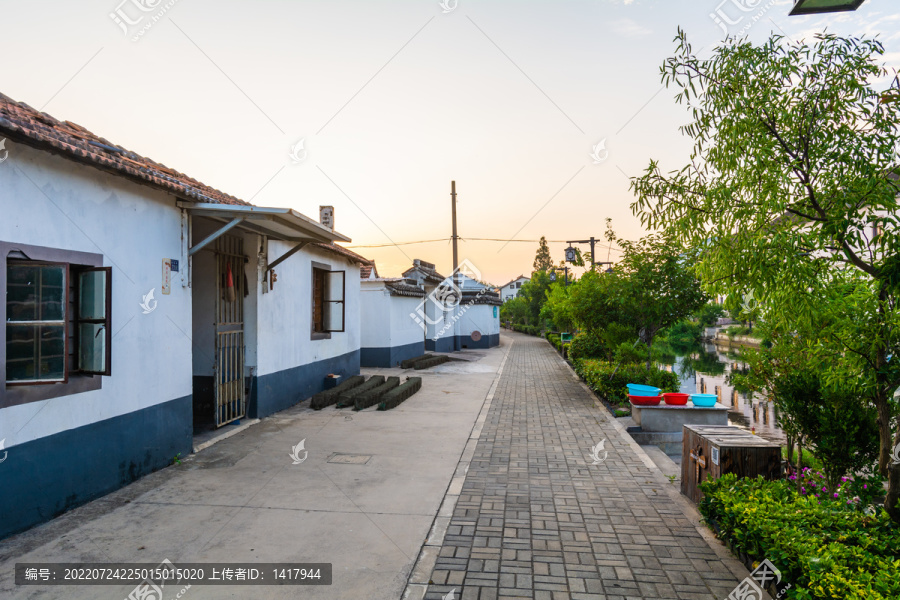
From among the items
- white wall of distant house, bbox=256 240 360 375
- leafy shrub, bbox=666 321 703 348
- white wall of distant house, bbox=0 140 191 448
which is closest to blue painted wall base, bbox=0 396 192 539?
white wall of distant house, bbox=0 140 191 448

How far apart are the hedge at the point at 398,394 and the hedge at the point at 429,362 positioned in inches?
193

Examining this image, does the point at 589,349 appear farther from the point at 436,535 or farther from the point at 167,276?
the point at 167,276

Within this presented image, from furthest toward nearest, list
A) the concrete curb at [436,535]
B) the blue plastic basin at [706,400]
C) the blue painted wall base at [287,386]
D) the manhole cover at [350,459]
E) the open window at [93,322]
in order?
the blue painted wall base at [287,386]
the blue plastic basin at [706,400]
the manhole cover at [350,459]
the open window at [93,322]
the concrete curb at [436,535]

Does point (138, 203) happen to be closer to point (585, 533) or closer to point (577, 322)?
point (585, 533)

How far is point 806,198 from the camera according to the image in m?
3.33

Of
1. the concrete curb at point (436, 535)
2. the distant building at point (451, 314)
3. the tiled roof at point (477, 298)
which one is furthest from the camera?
the tiled roof at point (477, 298)

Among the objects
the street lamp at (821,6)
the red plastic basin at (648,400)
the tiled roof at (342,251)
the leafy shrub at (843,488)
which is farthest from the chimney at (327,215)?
the street lamp at (821,6)

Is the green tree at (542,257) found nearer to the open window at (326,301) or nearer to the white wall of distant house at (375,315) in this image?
the white wall of distant house at (375,315)

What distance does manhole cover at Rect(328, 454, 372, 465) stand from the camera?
6867mm

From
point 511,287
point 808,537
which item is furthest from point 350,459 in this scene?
point 511,287

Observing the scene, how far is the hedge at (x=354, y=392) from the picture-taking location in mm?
10661

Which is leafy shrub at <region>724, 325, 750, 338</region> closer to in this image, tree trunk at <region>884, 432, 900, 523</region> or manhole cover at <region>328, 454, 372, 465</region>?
manhole cover at <region>328, 454, 372, 465</region>

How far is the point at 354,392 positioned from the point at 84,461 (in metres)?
6.19

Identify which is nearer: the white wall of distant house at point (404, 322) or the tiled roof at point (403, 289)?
the tiled roof at point (403, 289)
